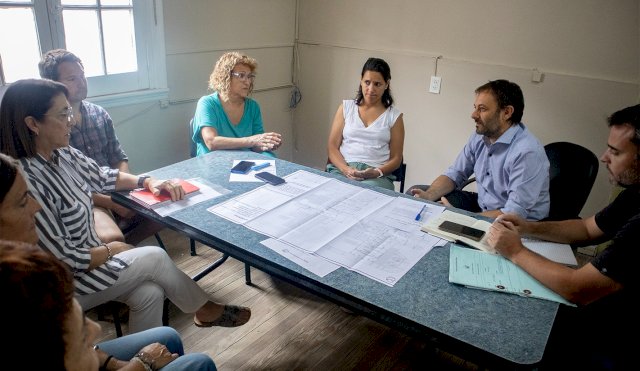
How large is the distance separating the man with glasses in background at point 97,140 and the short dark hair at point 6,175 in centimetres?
84

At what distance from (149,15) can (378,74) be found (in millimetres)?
1527

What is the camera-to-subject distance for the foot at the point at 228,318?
1.95 m

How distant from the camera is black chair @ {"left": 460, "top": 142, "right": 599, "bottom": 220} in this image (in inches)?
80.4

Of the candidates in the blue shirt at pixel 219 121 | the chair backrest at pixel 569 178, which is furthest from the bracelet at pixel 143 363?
the chair backrest at pixel 569 178

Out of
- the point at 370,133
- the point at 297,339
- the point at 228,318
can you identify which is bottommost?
the point at 297,339

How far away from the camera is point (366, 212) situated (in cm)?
169

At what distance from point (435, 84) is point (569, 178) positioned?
1.45 meters

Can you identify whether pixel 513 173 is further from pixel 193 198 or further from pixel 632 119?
pixel 193 198

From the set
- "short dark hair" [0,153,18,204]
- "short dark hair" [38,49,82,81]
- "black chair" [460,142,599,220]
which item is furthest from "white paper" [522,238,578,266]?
"short dark hair" [38,49,82,81]

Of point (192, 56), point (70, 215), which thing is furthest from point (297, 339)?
point (192, 56)

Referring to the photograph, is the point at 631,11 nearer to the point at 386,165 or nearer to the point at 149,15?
the point at 386,165

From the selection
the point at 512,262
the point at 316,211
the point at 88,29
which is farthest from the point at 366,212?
the point at 88,29

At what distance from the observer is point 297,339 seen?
212 cm

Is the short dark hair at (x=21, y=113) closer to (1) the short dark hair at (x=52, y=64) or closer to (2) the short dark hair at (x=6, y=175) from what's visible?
(2) the short dark hair at (x=6, y=175)
